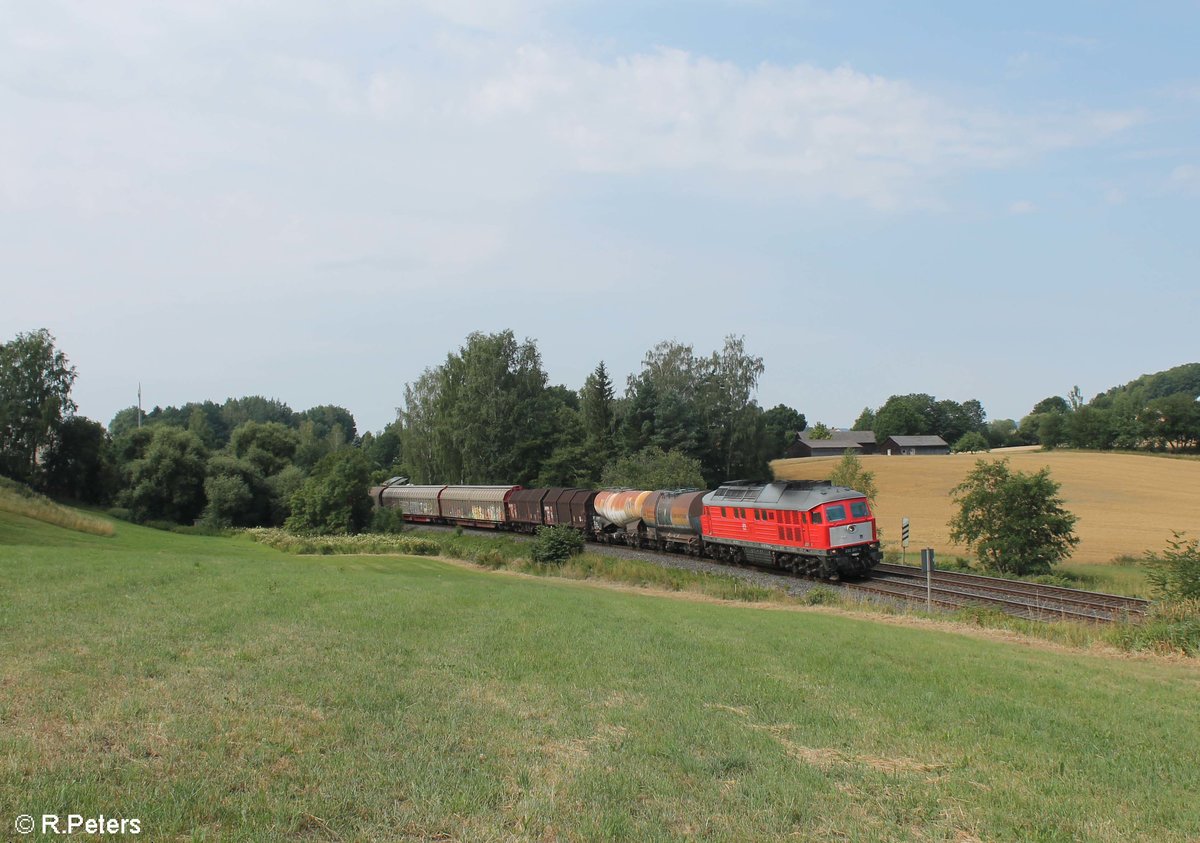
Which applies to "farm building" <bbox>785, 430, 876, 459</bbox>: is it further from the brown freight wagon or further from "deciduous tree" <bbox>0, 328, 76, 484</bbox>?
"deciduous tree" <bbox>0, 328, 76, 484</bbox>

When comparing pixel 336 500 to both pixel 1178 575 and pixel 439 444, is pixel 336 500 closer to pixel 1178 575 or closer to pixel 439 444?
pixel 439 444

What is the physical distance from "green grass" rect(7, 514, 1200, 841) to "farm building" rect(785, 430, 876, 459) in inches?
5292

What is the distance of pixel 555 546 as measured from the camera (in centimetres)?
3984

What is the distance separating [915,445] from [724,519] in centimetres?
12121

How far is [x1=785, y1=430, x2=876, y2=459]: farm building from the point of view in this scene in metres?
147

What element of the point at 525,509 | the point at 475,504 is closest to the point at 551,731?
the point at 525,509

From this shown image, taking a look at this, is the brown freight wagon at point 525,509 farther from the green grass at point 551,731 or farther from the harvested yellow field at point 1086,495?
the green grass at point 551,731

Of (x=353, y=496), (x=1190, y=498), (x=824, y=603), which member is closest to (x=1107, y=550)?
(x=824, y=603)

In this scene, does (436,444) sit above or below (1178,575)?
above

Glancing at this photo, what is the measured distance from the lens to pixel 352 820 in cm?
592

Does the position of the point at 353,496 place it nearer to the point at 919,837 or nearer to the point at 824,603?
the point at 824,603

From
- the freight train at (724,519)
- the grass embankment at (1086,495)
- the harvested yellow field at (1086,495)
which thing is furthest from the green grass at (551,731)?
the harvested yellow field at (1086,495)

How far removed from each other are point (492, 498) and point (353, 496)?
32.2ft

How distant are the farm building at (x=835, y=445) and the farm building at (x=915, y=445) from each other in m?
4.90
